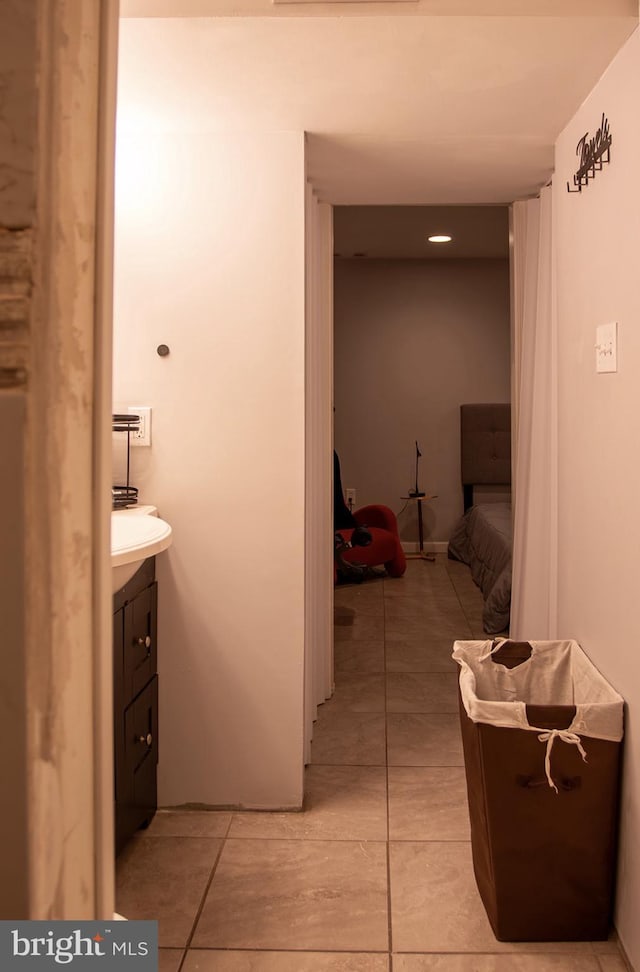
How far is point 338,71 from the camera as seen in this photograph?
2078 mm

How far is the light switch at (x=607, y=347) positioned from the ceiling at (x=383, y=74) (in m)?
0.59

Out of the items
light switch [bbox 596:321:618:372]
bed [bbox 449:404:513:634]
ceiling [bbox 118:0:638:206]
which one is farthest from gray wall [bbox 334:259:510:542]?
light switch [bbox 596:321:618:372]

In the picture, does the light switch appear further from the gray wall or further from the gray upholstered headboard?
the gray wall

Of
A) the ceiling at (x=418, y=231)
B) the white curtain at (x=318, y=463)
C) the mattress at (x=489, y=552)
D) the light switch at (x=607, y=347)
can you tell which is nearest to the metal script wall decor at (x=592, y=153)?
the light switch at (x=607, y=347)

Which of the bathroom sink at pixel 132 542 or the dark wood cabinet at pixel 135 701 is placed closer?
the bathroom sink at pixel 132 542

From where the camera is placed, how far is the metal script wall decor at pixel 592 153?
6.66 feet

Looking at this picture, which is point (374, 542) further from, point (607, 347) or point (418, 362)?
point (607, 347)

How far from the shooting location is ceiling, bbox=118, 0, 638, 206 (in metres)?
1.80

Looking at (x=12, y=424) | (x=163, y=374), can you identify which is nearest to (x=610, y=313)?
(x=163, y=374)

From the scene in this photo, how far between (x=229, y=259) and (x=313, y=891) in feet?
6.23

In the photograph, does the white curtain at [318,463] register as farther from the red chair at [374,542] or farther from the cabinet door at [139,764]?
the red chair at [374,542]

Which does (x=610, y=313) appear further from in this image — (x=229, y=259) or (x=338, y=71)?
(x=229, y=259)

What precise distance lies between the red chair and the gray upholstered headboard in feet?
3.51
